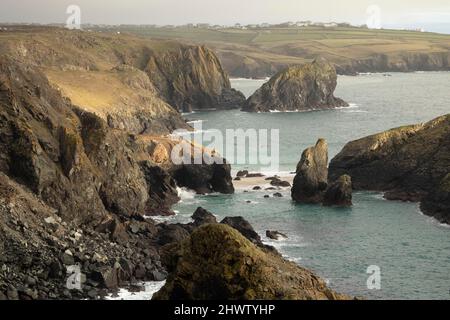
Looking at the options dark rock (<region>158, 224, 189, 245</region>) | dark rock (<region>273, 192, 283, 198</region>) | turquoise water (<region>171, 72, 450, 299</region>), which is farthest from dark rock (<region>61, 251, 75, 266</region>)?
dark rock (<region>273, 192, 283, 198</region>)

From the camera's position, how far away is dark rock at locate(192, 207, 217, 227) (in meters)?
74.1

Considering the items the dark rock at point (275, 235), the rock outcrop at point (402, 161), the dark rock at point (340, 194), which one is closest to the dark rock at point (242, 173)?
the rock outcrop at point (402, 161)

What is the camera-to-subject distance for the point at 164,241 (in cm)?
6506

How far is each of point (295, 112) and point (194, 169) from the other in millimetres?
102262

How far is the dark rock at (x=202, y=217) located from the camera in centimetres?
7411

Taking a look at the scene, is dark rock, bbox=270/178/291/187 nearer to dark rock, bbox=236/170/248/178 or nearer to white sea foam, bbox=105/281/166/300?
dark rock, bbox=236/170/248/178

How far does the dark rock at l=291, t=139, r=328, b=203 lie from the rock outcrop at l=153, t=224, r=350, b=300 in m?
56.8

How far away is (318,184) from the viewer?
300 ft

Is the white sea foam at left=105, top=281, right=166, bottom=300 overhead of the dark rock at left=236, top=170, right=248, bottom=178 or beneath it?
overhead

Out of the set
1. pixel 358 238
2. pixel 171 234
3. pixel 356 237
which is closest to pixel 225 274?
pixel 171 234

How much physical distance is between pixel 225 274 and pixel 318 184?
60.2 m

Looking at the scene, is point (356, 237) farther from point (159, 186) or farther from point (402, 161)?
point (402, 161)

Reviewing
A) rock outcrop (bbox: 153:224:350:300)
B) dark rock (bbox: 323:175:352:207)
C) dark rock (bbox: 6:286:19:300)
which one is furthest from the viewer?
dark rock (bbox: 323:175:352:207)

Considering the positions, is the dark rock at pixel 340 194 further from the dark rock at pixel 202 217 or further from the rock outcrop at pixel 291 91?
the rock outcrop at pixel 291 91
